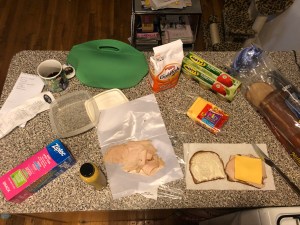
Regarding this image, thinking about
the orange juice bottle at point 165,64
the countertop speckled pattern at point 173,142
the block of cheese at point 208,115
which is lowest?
the countertop speckled pattern at point 173,142

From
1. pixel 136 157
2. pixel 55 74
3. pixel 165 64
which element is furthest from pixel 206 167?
pixel 55 74

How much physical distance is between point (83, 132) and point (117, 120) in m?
0.11

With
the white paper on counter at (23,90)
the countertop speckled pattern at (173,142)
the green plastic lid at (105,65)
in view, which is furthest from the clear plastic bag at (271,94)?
the white paper on counter at (23,90)

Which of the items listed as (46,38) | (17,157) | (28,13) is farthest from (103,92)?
(28,13)

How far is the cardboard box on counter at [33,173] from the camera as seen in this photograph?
0.72 meters

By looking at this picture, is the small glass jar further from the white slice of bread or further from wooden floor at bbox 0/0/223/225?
wooden floor at bbox 0/0/223/225

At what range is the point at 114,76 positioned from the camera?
0.93 meters

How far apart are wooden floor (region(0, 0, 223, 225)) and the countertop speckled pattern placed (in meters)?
1.07

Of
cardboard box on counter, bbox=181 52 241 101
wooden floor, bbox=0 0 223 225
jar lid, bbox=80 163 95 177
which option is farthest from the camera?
wooden floor, bbox=0 0 223 225

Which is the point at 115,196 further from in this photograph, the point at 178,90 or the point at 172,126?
the point at 178,90

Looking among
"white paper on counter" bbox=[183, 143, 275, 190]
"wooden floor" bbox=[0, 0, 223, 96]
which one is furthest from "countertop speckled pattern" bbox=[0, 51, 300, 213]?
"wooden floor" bbox=[0, 0, 223, 96]

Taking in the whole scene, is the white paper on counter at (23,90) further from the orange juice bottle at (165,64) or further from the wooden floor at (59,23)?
the wooden floor at (59,23)

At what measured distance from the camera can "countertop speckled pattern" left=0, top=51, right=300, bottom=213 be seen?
759mm

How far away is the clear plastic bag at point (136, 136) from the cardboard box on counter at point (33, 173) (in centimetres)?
14
